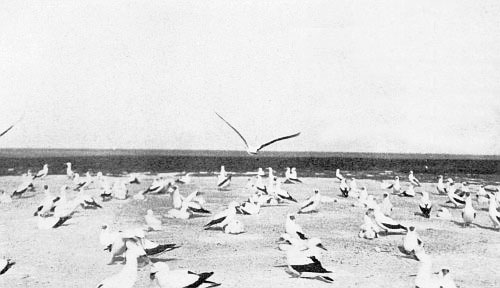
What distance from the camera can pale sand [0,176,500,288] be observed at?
9.52 ft

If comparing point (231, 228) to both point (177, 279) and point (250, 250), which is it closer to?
point (250, 250)

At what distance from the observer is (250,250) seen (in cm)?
354

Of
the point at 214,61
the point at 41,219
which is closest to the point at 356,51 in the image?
the point at 214,61

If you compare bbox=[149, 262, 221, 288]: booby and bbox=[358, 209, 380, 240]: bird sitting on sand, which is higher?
bbox=[358, 209, 380, 240]: bird sitting on sand

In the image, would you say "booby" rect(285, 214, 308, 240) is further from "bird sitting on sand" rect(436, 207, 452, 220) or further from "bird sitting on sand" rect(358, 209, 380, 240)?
"bird sitting on sand" rect(436, 207, 452, 220)

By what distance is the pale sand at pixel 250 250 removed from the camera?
2900 mm

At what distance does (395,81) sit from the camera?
13.6 feet

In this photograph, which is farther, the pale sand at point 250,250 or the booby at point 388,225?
the booby at point 388,225

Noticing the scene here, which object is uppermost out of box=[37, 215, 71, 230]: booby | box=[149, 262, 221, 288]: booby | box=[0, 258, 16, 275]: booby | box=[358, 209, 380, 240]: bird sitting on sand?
box=[358, 209, 380, 240]: bird sitting on sand

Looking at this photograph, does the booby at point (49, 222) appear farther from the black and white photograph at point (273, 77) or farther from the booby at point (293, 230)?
the booby at point (293, 230)

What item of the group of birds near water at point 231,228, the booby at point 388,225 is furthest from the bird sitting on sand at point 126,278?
the booby at point 388,225

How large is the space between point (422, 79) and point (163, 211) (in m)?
3.11

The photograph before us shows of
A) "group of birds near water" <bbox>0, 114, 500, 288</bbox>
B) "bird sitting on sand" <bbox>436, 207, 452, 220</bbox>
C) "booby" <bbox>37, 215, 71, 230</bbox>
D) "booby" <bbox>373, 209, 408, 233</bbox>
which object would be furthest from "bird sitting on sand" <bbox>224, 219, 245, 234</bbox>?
"bird sitting on sand" <bbox>436, 207, 452, 220</bbox>

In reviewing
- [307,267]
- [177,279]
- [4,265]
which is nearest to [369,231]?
[307,267]
